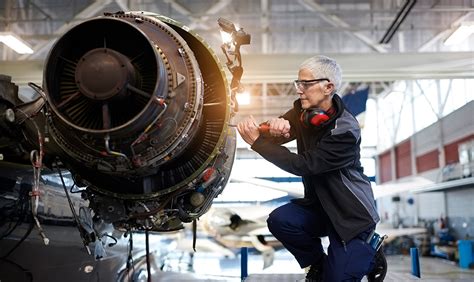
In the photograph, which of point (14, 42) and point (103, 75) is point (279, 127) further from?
point (14, 42)

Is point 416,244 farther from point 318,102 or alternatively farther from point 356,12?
point 318,102

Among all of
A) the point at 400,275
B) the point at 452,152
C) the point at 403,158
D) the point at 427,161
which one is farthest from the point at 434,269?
the point at 403,158

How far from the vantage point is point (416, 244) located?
22875 mm

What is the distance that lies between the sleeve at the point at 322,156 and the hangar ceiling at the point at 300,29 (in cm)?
745

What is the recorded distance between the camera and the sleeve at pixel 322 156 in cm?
269

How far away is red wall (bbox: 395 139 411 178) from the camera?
27.6 meters

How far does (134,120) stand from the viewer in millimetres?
2191

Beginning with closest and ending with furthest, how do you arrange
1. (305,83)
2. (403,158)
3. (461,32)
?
(305,83), (461,32), (403,158)

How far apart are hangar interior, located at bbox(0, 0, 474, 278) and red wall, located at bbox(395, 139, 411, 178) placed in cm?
8

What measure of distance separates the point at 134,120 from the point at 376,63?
883cm

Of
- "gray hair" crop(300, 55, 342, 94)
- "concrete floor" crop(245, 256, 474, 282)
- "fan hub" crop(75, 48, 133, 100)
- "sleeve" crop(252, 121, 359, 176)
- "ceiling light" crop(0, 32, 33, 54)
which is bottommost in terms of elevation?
"concrete floor" crop(245, 256, 474, 282)

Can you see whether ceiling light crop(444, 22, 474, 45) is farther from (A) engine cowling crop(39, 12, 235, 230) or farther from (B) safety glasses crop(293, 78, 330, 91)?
(A) engine cowling crop(39, 12, 235, 230)

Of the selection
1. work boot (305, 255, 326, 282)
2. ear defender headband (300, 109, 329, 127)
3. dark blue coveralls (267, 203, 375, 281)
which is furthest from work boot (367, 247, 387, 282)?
ear defender headband (300, 109, 329, 127)

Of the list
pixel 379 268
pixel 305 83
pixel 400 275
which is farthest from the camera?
pixel 400 275
